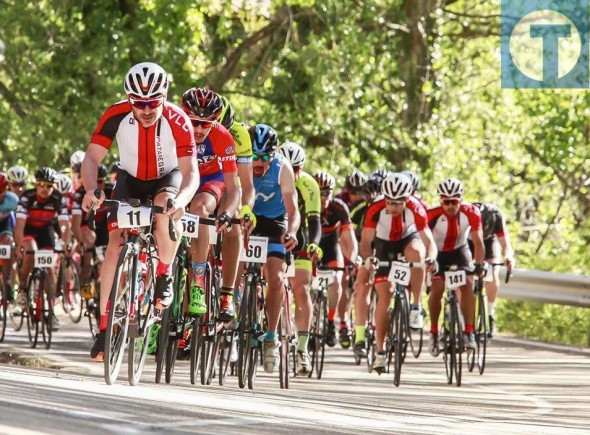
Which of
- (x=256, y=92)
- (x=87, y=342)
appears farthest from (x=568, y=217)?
(x=87, y=342)

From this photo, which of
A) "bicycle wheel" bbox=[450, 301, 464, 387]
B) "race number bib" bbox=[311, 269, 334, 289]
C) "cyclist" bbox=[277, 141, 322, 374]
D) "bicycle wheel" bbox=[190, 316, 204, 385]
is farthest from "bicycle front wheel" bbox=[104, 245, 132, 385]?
"race number bib" bbox=[311, 269, 334, 289]

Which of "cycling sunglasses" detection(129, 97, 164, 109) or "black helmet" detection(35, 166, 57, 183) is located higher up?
"black helmet" detection(35, 166, 57, 183)

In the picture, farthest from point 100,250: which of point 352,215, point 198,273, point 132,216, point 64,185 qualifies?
point 132,216

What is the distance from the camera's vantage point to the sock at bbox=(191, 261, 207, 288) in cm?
1271

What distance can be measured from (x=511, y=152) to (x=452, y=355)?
17.4 m

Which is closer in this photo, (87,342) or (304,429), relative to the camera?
(304,429)

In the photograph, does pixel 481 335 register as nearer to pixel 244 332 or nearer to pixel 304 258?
pixel 304 258

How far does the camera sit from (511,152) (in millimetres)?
33719

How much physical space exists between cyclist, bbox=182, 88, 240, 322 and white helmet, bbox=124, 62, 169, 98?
1.73 metres

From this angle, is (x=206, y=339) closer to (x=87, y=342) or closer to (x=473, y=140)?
(x=87, y=342)

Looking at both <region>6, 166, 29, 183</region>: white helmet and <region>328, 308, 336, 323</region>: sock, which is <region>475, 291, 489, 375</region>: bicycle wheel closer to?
<region>328, 308, 336, 323</region>: sock

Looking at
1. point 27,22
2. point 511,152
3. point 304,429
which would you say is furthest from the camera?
point 511,152

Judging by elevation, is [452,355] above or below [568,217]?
below

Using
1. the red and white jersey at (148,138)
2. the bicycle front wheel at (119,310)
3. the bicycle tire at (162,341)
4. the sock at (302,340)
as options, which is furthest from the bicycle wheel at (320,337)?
the bicycle front wheel at (119,310)
